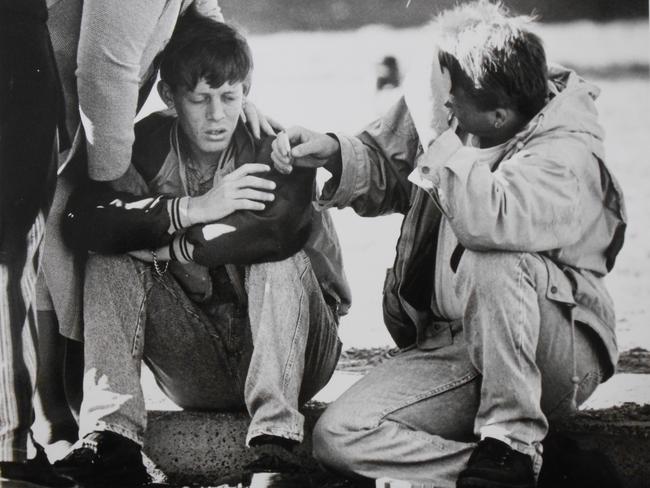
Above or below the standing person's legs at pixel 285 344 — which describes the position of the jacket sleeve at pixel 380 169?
above

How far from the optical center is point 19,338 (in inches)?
99.3

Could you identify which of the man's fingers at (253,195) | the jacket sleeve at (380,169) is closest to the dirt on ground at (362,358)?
the jacket sleeve at (380,169)

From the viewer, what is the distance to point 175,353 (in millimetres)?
2555

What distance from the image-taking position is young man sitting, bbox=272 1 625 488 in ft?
7.07

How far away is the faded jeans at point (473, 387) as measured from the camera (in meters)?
2.15

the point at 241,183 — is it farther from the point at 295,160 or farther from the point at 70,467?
the point at 70,467

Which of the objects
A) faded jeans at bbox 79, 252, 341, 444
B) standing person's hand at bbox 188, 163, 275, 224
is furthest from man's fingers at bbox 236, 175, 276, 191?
faded jeans at bbox 79, 252, 341, 444

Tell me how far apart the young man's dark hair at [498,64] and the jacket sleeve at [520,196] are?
0.13m

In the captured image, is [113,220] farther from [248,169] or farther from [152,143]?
[248,169]

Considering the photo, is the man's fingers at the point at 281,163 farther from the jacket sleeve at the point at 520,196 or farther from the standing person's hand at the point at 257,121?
the jacket sleeve at the point at 520,196

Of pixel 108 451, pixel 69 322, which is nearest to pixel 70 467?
pixel 108 451

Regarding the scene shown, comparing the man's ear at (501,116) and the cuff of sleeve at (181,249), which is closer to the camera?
the man's ear at (501,116)

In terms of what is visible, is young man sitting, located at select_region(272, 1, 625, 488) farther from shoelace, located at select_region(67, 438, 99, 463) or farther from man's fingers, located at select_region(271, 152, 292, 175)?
shoelace, located at select_region(67, 438, 99, 463)

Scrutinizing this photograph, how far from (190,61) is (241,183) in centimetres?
37
